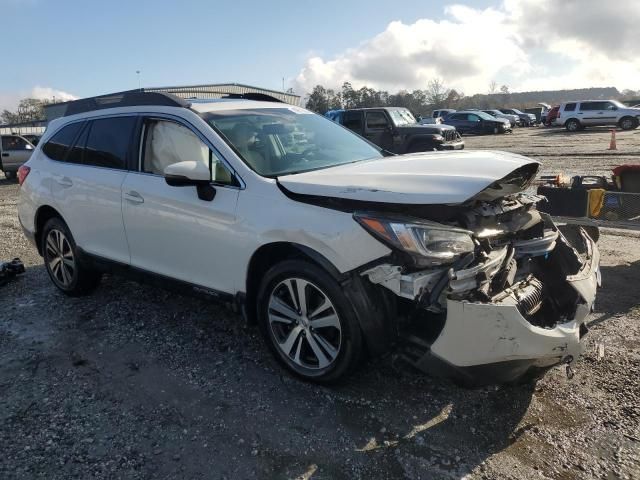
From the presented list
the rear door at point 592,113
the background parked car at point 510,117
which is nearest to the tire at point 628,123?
the rear door at point 592,113

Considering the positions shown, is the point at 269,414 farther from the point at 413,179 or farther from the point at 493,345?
the point at 413,179

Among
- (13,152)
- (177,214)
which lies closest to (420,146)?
(177,214)

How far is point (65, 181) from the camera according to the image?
484 centimetres

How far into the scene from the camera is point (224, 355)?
12.6ft

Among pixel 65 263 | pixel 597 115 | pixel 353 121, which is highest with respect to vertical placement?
pixel 353 121

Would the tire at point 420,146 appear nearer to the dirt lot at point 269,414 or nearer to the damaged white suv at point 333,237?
the damaged white suv at point 333,237

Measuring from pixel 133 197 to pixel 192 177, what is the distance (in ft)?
3.11

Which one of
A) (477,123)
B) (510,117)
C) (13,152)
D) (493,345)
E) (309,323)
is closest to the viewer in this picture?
(493,345)

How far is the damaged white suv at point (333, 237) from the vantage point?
2.71 m

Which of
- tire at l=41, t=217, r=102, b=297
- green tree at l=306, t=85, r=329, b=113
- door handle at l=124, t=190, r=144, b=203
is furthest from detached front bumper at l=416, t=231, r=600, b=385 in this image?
green tree at l=306, t=85, r=329, b=113

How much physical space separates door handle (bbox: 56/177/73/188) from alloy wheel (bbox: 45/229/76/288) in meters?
0.51

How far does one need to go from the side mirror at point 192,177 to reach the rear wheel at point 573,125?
3341 centimetres

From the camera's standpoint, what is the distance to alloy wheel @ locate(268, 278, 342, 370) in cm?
314

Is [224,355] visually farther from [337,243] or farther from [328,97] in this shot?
[328,97]
